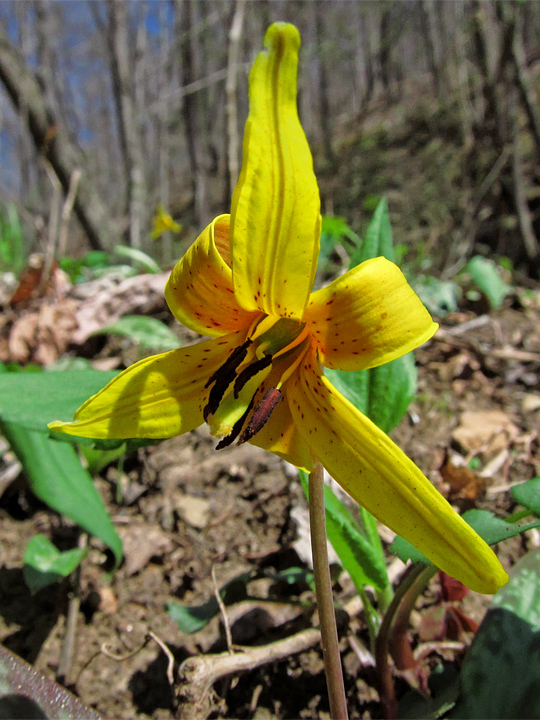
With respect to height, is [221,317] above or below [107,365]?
above

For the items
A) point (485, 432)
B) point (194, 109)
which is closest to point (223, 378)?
point (485, 432)

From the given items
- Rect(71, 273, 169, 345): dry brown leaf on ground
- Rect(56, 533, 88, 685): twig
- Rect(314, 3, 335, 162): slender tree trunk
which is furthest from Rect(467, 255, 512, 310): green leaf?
Rect(314, 3, 335, 162): slender tree trunk

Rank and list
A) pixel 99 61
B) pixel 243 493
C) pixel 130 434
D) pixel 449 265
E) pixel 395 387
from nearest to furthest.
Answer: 1. pixel 130 434
2. pixel 395 387
3. pixel 243 493
4. pixel 449 265
5. pixel 99 61

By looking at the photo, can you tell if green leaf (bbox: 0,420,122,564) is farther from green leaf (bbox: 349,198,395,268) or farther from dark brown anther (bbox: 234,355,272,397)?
green leaf (bbox: 349,198,395,268)

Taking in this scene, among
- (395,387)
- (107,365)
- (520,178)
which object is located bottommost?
(520,178)

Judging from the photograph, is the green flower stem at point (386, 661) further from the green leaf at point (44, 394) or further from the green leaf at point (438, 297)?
the green leaf at point (438, 297)

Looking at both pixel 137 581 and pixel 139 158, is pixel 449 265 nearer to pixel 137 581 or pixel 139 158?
pixel 139 158

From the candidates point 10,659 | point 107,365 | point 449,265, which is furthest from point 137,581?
point 449,265
